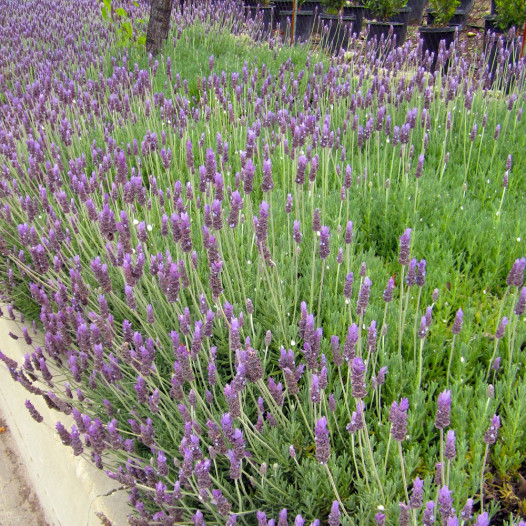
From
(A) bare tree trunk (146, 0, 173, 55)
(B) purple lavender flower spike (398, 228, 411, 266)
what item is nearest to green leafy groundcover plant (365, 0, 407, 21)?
(A) bare tree trunk (146, 0, 173, 55)

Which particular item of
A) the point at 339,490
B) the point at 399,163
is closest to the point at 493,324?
the point at 339,490

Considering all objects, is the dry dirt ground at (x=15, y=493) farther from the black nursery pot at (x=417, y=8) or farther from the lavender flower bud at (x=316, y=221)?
the black nursery pot at (x=417, y=8)

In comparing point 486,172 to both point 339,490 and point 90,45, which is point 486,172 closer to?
point 339,490

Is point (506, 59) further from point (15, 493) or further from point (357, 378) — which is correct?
point (15, 493)

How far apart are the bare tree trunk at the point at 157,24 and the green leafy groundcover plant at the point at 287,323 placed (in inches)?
→ 85.0

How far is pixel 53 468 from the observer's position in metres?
2.41

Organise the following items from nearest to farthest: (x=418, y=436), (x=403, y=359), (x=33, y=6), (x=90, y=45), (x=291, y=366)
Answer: (x=291, y=366) → (x=418, y=436) → (x=403, y=359) → (x=90, y=45) → (x=33, y=6)

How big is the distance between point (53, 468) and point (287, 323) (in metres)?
1.23

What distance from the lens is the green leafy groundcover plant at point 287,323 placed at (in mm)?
1589

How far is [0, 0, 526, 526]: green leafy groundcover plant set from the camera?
5.21 ft

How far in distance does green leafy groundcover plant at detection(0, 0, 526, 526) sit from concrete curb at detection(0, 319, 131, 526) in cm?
9

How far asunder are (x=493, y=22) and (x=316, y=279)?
748 centimetres

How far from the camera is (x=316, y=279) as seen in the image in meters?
2.50

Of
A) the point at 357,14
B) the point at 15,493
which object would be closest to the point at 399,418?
the point at 15,493
